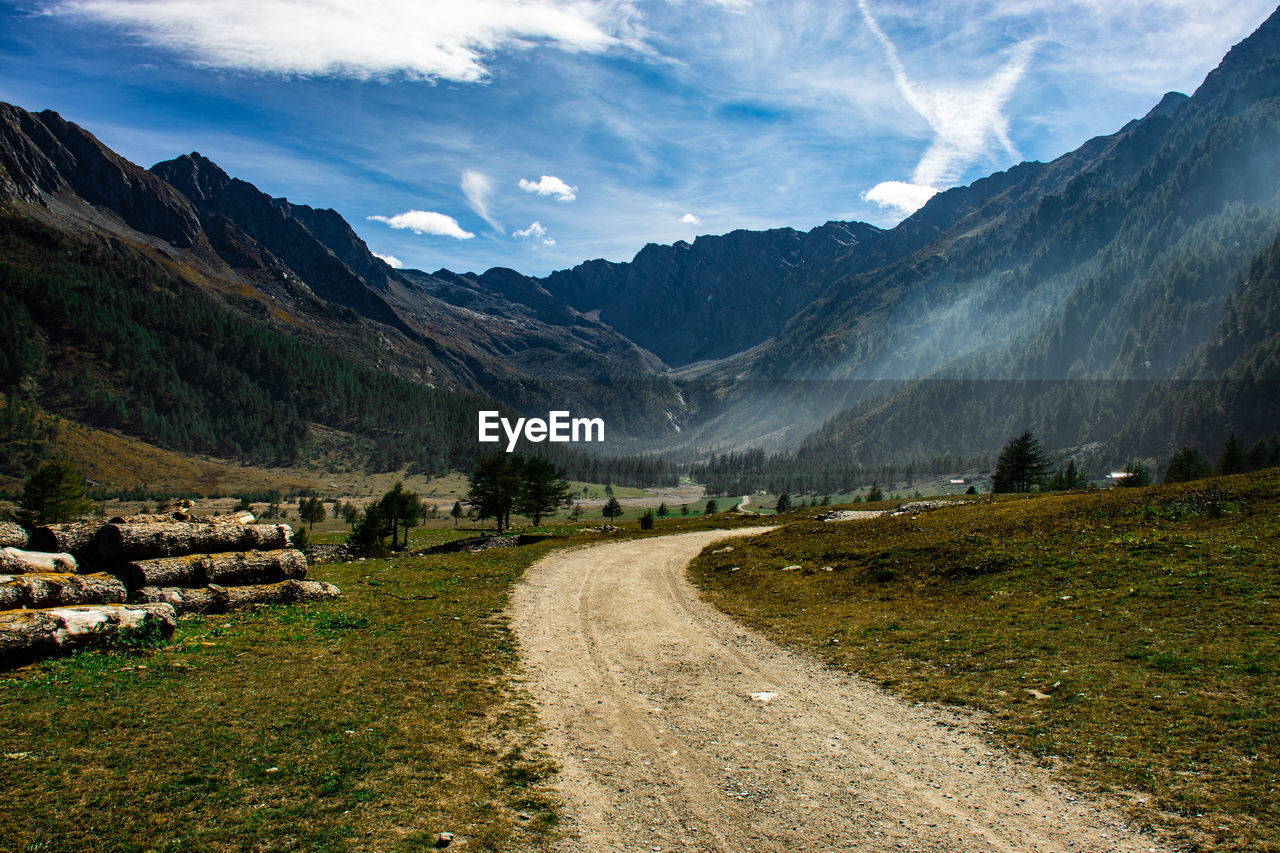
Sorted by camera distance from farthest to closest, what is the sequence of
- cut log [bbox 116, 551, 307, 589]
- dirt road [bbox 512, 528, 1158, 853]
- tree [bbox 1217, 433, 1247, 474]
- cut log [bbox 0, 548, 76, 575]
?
tree [bbox 1217, 433, 1247, 474]
cut log [bbox 116, 551, 307, 589]
cut log [bbox 0, 548, 76, 575]
dirt road [bbox 512, 528, 1158, 853]

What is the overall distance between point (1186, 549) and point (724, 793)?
2438 centimetres

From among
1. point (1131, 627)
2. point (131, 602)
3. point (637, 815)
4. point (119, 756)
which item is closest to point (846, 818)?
point (637, 815)

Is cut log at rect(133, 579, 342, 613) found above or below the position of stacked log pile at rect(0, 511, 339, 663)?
below

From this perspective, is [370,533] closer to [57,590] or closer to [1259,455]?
[57,590]

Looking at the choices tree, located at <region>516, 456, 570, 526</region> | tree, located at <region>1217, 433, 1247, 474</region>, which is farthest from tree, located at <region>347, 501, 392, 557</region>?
tree, located at <region>1217, 433, 1247, 474</region>

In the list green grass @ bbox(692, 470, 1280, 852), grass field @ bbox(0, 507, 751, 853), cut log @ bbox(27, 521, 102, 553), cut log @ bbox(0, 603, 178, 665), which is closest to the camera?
grass field @ bbox(0, 507, 751, 853)

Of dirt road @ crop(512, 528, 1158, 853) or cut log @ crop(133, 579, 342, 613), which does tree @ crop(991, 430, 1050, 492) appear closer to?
dirt road @ crop(512, 528, 1158, 853)

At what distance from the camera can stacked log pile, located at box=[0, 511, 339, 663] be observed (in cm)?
1573

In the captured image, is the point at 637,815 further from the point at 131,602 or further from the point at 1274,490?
Answer: the point at 1274,490

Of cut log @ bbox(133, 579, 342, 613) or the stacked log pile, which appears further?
cut log @ bbox(133, 579, 342, 613)

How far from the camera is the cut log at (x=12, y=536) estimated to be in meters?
19.3

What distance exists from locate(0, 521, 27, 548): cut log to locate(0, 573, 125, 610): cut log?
11.1 feet

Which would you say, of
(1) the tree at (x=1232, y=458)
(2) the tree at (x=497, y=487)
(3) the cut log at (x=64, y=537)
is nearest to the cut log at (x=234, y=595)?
(3) the cut log at (x=64, y=537)

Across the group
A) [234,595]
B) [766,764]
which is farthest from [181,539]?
[766,764]
